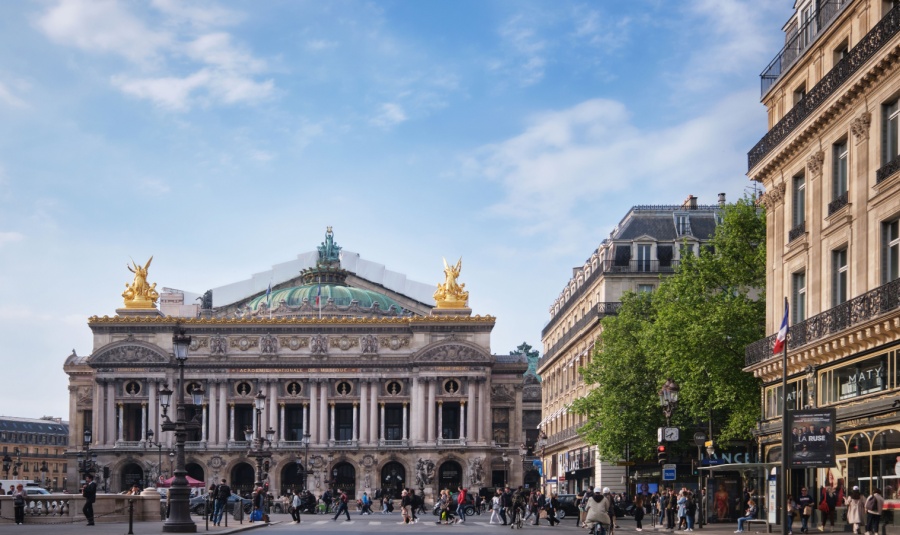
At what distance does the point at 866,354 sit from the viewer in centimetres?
3659

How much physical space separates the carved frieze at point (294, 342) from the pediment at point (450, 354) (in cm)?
1080

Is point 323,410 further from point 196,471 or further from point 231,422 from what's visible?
point 196,471

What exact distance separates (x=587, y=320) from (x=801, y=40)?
4856cm

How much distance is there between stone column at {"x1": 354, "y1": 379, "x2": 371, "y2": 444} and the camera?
125562mm

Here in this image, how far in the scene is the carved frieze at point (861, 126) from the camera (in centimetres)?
3703

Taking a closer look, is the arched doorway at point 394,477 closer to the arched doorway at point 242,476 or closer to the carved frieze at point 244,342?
the arched doorway at point 242,476

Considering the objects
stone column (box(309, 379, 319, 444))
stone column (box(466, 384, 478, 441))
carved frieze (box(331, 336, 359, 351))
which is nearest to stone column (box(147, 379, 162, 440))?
stone column (box(309, 379, 319, 444))

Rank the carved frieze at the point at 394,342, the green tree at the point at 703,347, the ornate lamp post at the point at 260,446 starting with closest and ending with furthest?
1. the green tree at the point at 703,347
2. the ornate lamp post at the point at 260,446
3. the carved frieze at the point at 394,342

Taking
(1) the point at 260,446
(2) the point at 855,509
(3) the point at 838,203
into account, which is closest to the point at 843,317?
(3) the point at 838,203

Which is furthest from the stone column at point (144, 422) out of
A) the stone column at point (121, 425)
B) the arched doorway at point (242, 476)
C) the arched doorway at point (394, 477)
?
the arched doorway at point (394, 477)

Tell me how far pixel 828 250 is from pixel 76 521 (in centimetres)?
3133

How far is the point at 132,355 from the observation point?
412 ft

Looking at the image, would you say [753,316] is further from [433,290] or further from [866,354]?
[433,290]

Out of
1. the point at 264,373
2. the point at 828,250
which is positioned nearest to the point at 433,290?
the point at 264,373
